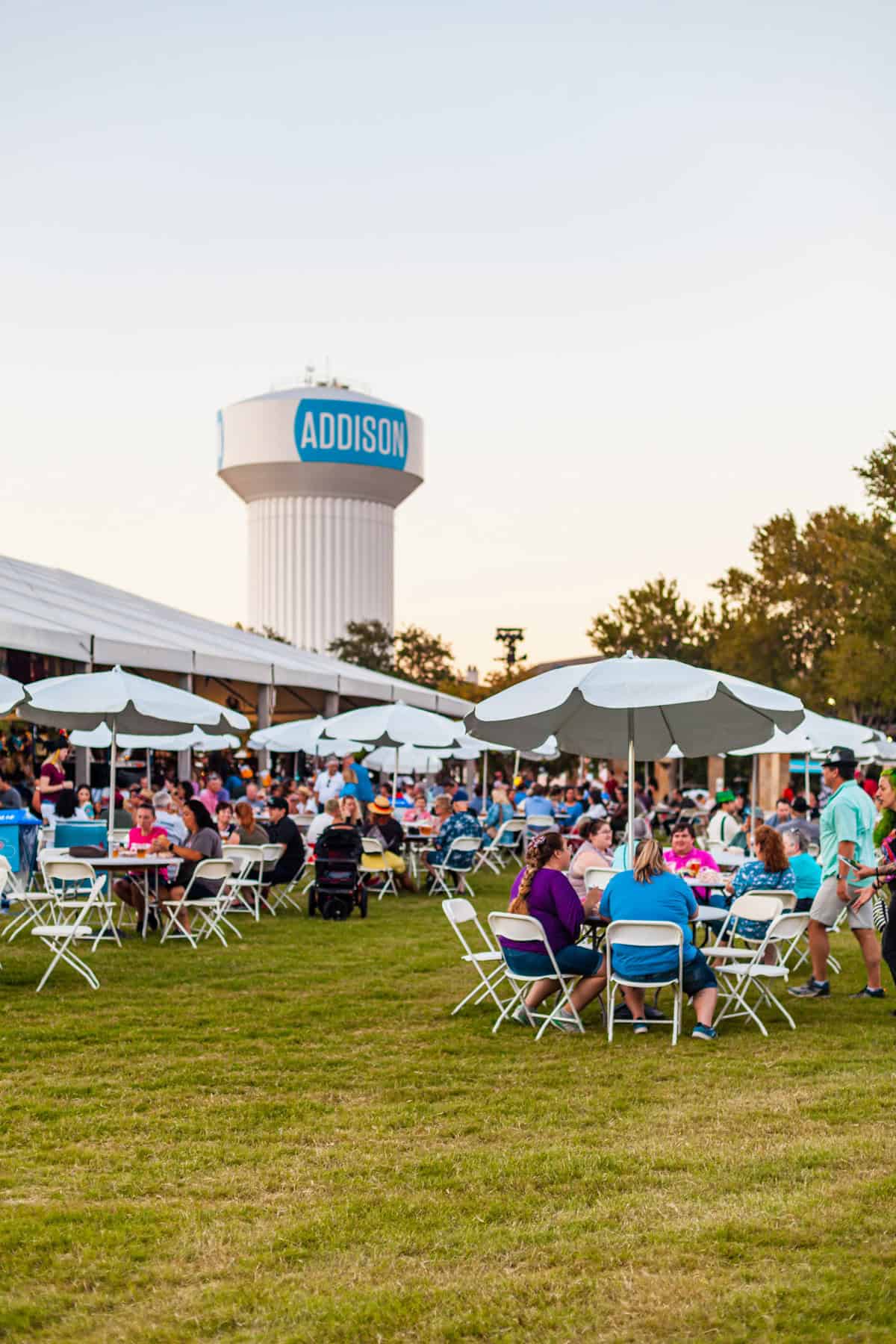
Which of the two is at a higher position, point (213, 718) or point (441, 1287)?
point (213, 718)

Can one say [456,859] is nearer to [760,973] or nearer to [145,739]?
[145,739]

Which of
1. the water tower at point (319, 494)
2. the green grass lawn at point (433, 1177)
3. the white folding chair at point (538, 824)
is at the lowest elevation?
the green grass lawn at point (433, 1177)

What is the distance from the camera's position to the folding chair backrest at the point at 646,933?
839 cm

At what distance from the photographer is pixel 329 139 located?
19688 millimetres

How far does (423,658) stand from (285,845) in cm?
4536

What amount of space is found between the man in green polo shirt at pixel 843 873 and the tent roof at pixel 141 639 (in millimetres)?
13942

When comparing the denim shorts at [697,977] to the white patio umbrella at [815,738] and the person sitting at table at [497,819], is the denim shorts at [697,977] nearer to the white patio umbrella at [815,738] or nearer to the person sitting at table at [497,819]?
the white patio umbrella at [815,738]

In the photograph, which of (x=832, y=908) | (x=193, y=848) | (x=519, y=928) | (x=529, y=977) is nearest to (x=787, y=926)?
(x=832, y=908)

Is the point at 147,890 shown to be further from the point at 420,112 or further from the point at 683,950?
the point at 420,112

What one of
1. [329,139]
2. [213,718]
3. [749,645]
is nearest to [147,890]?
[213,718]

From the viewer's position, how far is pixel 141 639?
25.7 m

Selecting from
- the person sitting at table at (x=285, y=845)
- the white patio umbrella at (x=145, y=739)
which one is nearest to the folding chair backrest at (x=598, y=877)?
the person sitting at table at (x=285, y=845)

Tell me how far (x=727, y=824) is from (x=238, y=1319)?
11748 millimetres

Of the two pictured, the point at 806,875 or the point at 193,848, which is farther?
the point at 193,848
